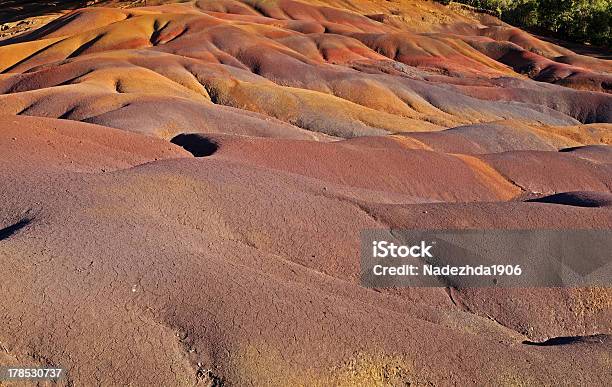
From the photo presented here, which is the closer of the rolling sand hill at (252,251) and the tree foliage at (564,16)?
the rolling sand hill at (252,251)

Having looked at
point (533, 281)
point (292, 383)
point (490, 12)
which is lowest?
point (490, 12)

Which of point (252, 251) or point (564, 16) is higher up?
point (252, 251)

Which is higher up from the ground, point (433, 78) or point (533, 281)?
point (533, 281)

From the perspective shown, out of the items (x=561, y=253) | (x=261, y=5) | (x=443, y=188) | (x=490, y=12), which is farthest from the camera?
(x=490, y=12)

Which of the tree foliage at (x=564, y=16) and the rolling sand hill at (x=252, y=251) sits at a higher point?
the rolling sand hill at (x=252, y=251)

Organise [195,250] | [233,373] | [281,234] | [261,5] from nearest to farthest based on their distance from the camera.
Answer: [233,373] < [195,250] < [281,234] < [261,5]

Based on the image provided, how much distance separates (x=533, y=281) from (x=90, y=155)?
12.6m

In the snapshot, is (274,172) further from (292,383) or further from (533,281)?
(292,383)

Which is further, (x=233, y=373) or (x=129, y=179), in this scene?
(x=129, y=179)

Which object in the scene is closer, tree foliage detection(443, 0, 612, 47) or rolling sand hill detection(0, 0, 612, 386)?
rolling sand hill detection(0, 0, 612, 386)

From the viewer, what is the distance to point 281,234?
13234mm

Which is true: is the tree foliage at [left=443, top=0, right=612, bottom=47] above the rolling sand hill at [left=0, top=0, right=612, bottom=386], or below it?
below

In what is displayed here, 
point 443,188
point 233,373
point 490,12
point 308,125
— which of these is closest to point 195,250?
point 233,373

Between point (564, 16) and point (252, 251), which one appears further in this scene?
point (564, 16)
